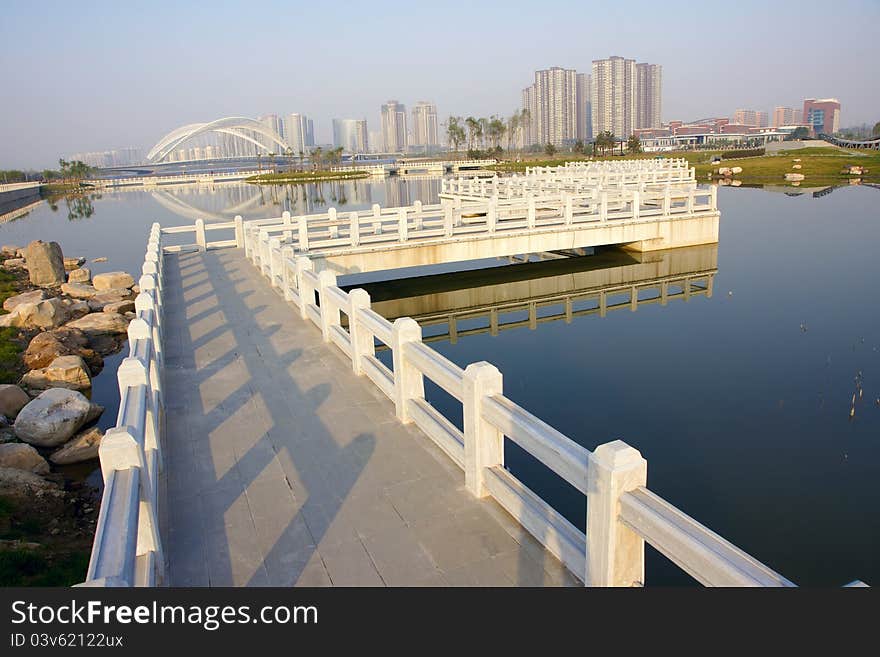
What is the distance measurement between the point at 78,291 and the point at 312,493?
20568 millimetres

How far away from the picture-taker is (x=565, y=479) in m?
4.44

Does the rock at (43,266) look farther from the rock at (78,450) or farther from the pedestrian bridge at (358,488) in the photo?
the pedestrian bridge at (358,488)

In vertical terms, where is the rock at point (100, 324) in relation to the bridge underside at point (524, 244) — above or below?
below

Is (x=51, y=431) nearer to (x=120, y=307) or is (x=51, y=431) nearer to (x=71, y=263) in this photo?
(x=120, y=307)

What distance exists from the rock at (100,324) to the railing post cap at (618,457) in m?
16.9

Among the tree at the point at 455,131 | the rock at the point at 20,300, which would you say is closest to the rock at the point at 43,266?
the rock at the point at 20,300

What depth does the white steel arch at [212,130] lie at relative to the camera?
538 ft

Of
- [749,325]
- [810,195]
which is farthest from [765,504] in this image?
[810,195]

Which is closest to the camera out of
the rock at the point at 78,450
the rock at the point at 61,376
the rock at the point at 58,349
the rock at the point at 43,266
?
the rock at the point at 78,450

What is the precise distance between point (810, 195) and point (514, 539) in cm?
4936

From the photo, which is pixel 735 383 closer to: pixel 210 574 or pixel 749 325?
pixel 749 325

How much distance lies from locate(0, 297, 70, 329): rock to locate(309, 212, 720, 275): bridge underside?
722cm

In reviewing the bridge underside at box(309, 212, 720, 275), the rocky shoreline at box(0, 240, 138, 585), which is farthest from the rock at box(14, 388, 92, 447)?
the bridge underside at box(309, 212, 720, 275)

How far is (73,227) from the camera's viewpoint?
164 feet
